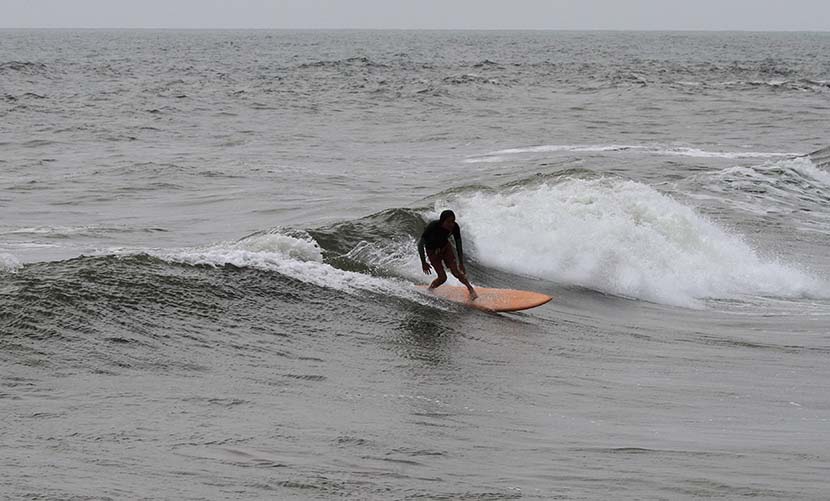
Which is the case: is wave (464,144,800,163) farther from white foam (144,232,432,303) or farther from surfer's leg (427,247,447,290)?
surfer's leg (427,247,447,290)

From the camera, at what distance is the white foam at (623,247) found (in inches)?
584

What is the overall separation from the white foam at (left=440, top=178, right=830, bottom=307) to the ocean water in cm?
5

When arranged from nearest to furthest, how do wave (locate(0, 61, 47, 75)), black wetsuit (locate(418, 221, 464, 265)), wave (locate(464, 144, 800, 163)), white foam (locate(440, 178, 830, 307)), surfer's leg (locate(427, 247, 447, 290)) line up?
black wetsuit (locate(418, 221, 464, 265)) < surfer's leg (locate(427, 247, 447, 290)) < white foam (locate(440, 178, 830, 307)) < wave (locate(464, 144, 800, 163)) < wave (locate(0, 61, 47, 75))

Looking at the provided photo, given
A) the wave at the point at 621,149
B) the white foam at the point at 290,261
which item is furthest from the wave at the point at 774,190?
the white foam at the point at 290,261

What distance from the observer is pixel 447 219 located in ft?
40.3

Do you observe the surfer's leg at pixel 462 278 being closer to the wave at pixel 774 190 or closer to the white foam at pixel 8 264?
the white foam at pixel 8 264

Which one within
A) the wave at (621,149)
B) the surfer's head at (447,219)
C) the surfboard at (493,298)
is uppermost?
the surfer's head at (447,219)

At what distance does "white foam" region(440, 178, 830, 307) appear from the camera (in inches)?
584

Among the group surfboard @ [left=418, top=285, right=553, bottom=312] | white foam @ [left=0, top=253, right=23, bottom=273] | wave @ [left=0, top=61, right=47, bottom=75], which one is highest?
wave @ [left=0, top=61, right=47, bottom=75]

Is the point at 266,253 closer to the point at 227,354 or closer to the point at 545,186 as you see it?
the point at 227,354

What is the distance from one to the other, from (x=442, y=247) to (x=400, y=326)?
1.63 m

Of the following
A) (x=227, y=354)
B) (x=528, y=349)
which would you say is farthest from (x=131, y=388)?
(x=528, y=349)

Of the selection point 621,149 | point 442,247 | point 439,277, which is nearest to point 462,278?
point 439,277

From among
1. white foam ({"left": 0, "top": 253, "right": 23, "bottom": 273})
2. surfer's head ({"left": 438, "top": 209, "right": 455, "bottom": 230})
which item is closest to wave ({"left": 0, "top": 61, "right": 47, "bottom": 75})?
white foam ({"left": 0, "top": 253, "right": 23, "bottom": 273})
